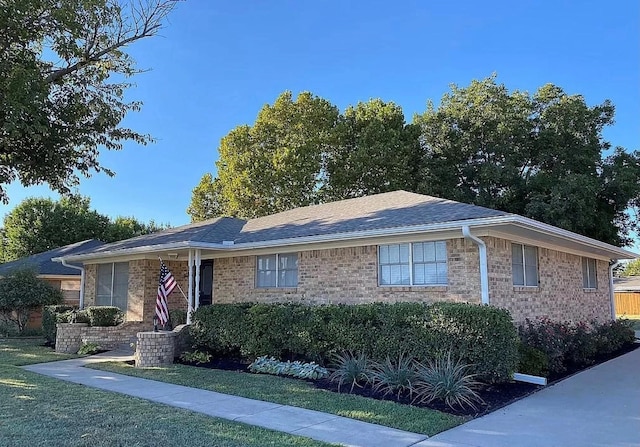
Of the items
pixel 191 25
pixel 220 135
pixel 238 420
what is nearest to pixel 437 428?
pixel 238 420

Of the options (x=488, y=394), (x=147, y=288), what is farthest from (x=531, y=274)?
(x=147, y=288)

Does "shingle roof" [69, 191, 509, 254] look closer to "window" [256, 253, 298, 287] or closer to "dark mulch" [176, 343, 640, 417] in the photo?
"window" [256, 253, 298, 287]

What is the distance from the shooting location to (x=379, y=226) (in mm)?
11008

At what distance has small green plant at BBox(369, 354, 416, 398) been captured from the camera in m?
8.06

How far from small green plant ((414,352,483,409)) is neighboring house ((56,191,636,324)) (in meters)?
2.03

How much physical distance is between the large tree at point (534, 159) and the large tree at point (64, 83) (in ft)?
49.2

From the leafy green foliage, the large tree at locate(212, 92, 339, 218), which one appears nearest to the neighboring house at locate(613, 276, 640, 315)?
the large tree at locate(212, 92, 339, 218)

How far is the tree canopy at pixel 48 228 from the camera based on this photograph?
3578 cm

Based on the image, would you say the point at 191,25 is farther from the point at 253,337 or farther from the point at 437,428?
the point at 437,428

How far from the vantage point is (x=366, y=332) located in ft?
31.6

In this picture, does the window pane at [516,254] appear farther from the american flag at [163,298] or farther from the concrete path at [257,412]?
the american flag at [163,298]

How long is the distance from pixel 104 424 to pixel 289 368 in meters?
4.48

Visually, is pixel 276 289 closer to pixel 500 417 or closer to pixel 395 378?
pixel 395 378

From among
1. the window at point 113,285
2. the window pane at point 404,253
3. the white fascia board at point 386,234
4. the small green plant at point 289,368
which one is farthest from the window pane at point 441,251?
the window at point 113,285
